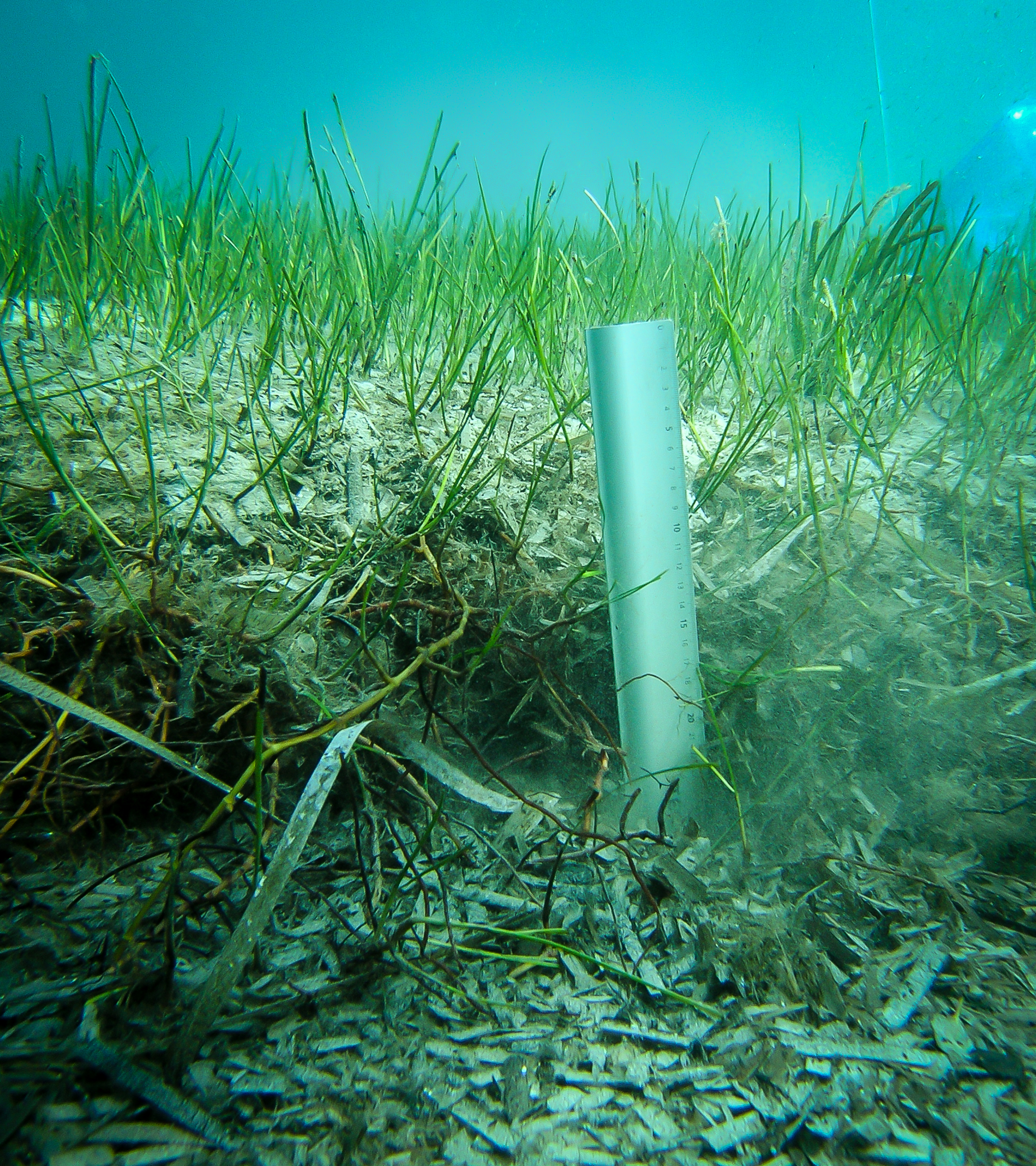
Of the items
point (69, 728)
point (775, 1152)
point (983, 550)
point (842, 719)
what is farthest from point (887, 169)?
point (69, 728)

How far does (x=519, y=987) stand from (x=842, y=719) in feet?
2.14

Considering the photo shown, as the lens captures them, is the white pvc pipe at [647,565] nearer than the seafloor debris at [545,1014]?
No

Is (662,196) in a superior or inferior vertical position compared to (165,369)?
superior

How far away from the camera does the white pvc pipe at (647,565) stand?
31.4 inches

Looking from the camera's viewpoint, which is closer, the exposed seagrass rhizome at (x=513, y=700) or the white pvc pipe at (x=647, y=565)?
the exposed seagrass rhizome at (x=513, y=700)

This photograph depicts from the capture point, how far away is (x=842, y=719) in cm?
88

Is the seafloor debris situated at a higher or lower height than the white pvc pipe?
lower

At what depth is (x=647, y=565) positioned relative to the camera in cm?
82

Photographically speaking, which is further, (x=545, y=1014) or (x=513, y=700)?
(x=513, y=700)

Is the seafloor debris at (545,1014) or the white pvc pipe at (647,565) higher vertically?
the white pvc pipe at (647,565)

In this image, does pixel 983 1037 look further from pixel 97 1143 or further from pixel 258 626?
pixel 258 626

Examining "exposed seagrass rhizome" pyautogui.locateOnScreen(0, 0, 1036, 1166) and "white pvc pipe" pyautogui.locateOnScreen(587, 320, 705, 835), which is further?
"white pvc pipe" pyautogui.locateOnScreen(587, 320, 705, 835)

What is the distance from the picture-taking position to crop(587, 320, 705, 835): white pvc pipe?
80 cm

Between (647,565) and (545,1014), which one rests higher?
(647,565)
